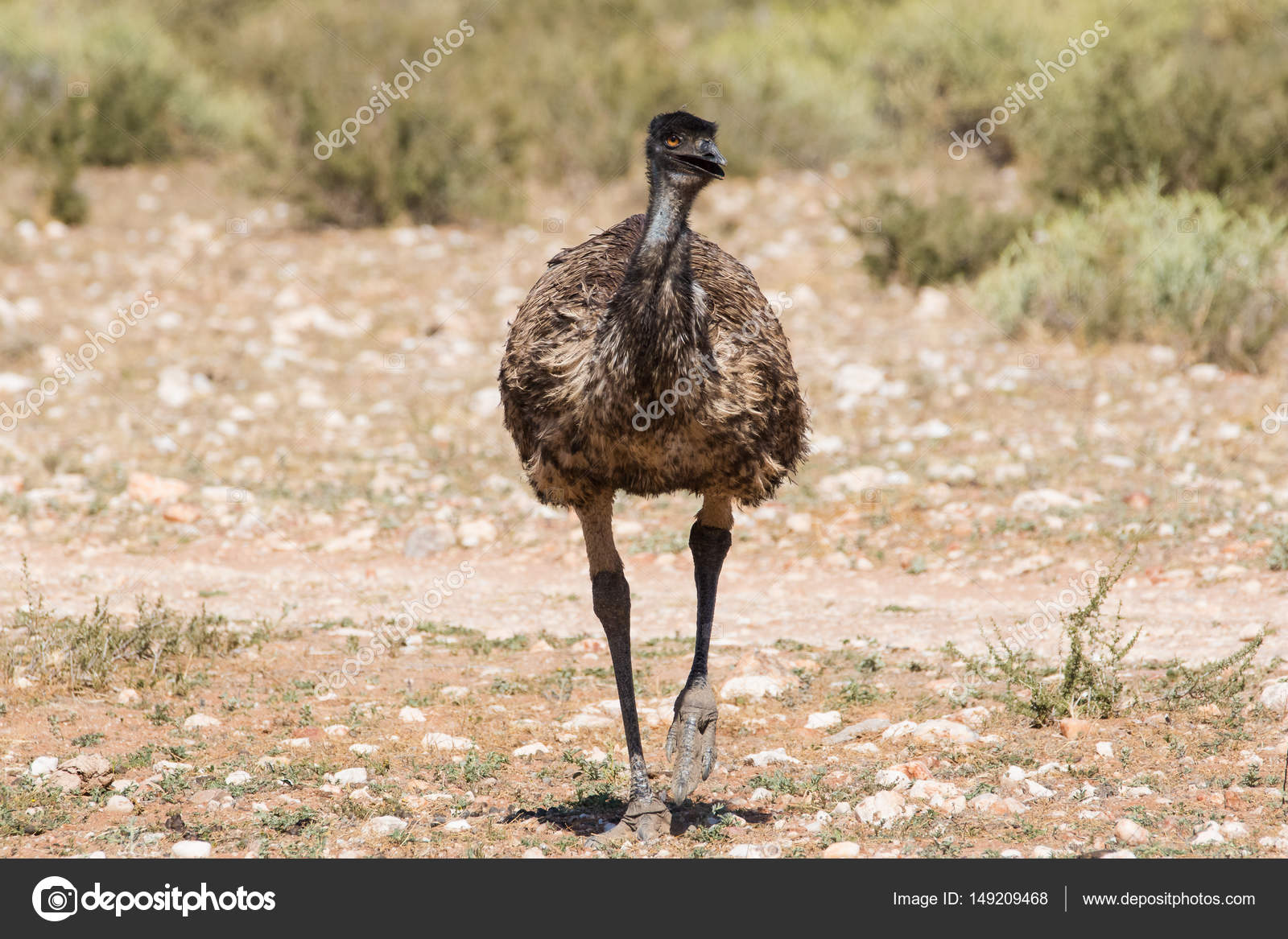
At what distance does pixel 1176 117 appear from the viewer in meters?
13.7

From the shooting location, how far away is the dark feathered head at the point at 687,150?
176 inches

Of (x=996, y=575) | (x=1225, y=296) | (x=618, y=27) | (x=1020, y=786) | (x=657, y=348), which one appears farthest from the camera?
(x=618, y=27)

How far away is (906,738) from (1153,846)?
142 cm

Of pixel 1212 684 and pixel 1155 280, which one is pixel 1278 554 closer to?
pixel 1212 684

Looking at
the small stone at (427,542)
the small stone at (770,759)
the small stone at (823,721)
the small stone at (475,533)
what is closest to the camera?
the small stone at (770,759)

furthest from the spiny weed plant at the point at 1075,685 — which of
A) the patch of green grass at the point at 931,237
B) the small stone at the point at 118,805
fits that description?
the patch of green grass at the point at 931,237

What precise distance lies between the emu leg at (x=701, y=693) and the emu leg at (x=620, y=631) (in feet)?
0.46

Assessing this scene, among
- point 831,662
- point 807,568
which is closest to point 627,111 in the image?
point 807,568

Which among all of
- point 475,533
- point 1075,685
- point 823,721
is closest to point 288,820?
point 823,721

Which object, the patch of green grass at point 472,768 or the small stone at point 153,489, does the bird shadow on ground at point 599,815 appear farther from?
the small stone at point 153,489

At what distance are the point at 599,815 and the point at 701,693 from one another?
584 mm

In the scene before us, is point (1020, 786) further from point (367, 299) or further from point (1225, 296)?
point (367, 299)

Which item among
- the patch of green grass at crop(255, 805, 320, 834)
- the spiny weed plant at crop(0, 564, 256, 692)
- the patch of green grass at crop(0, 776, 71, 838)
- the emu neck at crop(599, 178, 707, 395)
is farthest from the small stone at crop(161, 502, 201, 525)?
the emu neck at crop(599, 178, 707, 395)
